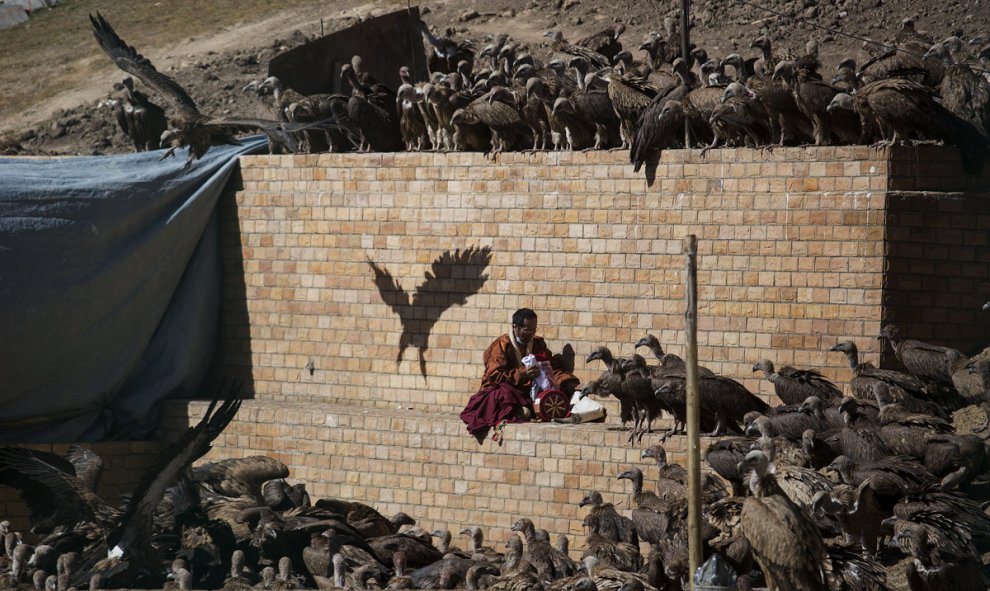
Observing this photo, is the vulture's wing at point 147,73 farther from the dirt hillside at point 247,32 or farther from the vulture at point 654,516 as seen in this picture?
the vulture at point 654,516

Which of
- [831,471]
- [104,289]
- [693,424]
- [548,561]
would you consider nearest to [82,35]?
[104,289]

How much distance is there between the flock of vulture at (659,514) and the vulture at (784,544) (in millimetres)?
12

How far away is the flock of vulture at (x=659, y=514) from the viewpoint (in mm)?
9516

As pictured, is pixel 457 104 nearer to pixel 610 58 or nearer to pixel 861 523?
pixel 610 58

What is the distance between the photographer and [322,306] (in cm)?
1580

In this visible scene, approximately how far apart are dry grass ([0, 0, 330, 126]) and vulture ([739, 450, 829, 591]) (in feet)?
63.2

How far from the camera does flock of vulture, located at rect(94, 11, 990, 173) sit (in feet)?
42.3

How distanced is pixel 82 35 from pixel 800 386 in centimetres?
1986

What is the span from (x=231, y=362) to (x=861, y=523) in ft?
27.0

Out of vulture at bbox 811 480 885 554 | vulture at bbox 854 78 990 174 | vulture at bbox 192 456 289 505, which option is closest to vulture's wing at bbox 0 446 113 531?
vulture at bbox 192 456 289 505

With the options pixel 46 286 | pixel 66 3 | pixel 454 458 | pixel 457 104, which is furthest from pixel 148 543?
pixel 66 3

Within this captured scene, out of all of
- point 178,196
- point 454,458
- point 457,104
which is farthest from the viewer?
point 178,196

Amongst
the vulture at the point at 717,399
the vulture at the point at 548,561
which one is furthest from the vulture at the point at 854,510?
the vulture at the point at 548,561

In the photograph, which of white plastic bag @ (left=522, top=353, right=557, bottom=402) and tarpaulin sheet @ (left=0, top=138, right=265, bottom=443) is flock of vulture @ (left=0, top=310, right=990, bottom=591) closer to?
white plastic bag @ (left=522, top=353, right=557, bottom=402)
